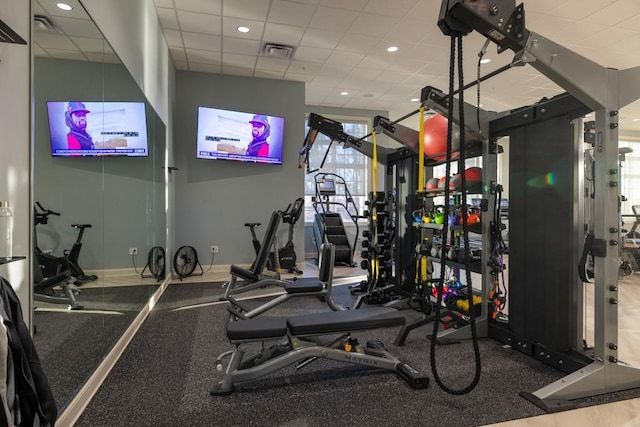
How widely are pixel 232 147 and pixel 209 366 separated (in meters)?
4.33

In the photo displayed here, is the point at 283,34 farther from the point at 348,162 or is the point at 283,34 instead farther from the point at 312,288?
the point at 348,162

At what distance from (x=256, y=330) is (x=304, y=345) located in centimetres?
37

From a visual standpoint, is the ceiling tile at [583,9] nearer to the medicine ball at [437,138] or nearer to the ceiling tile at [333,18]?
the medicine ball at [437,138]

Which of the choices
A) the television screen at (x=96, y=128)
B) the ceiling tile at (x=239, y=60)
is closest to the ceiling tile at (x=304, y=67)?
the ceiling tile at (x=239, y=60)

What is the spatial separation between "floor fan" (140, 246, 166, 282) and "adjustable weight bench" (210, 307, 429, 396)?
1.83m

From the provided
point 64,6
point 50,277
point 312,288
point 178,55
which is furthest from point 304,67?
point 50,277

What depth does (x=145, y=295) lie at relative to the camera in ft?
12.2

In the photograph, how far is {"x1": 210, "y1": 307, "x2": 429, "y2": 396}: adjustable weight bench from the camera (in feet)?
7.13

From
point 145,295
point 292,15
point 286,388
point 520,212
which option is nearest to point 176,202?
point 145,295

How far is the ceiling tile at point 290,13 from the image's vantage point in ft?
13.4

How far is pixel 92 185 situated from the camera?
7.34ft

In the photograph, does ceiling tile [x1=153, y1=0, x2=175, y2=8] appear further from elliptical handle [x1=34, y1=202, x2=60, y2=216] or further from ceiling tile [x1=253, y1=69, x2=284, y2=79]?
elliptical handle [x1=34, y1=202, x2=60, y2=216]

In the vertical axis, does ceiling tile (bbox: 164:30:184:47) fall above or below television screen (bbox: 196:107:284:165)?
above

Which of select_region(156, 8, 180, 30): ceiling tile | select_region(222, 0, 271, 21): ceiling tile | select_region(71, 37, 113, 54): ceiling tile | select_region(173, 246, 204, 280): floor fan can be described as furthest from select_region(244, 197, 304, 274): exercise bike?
select_region(71, 37, 113, 54): ceiling tile
